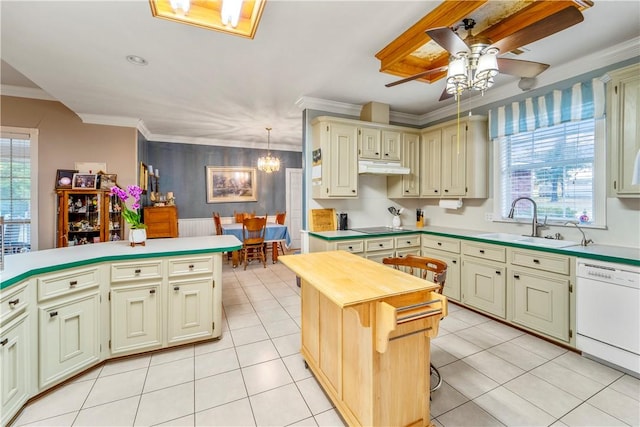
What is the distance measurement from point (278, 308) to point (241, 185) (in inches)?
156

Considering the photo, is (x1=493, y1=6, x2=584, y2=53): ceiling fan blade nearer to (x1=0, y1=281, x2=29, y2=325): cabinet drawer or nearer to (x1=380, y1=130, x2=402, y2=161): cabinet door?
(x1=380, y1=130, x2=402, y2=161): cabinet door

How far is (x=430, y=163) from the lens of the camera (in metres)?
3.96

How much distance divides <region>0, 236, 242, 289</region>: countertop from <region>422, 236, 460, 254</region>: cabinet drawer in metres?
2.48

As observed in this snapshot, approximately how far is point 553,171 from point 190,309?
3.91 meters

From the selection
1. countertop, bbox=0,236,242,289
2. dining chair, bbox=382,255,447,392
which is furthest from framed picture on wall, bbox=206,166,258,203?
dining chair, bbox=382,255,447,392

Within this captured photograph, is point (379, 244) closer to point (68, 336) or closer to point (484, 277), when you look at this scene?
point (484, 277)

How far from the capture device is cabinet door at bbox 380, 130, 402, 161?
12.4 feet

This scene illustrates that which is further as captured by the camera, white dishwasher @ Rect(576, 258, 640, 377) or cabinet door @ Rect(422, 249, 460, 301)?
cabinet door @ Rect(422, 249, 460, 301)

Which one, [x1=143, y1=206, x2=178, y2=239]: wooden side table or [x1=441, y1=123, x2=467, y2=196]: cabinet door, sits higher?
[x1=441, y1=123, x2=467, y2=196]: cabinet door

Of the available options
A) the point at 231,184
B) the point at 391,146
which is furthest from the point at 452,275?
the point at 231,184

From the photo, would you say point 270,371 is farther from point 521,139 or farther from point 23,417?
point 521,139

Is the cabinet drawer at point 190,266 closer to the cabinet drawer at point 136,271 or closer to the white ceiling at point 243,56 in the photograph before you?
the cabinet drawer at point 136,271

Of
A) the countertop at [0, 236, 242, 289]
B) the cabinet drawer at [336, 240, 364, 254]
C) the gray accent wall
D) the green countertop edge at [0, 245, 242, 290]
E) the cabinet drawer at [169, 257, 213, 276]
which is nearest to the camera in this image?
the green countertop edge at [0, 245, 242, 290]

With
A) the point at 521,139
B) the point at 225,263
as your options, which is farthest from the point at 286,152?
the point at 521,139
